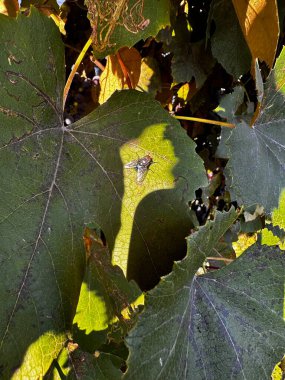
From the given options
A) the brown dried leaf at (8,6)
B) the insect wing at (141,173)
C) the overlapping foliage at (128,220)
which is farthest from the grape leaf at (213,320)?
the brown dried leaf at (8,6)

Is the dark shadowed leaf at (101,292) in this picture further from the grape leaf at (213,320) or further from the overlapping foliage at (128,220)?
the grape leaf at (213,320)

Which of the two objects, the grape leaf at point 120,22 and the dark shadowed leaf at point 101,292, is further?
the dark shadowed leaf at point 101,292

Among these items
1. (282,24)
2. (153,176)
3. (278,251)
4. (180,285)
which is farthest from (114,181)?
(282,24)

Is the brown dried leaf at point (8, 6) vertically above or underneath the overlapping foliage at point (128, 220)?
above

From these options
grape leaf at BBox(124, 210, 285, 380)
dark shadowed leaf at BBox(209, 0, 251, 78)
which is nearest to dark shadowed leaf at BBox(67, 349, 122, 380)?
grape leaf at BBox(124, 210, 285, 380)

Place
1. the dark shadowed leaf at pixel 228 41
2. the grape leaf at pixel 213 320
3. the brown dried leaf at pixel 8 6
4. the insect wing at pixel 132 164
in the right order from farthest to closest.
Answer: the dark shadowed leaf at pixel 228 41 → the brown dried leaf at pixel 8 6 → the insect wing at pixel 132 164 → the grape leaf at pixel 213 320

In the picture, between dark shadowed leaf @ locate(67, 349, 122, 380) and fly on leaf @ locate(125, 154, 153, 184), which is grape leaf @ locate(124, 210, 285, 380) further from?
dark shadowed leaf @ locate(67, 349, 122, 380)
